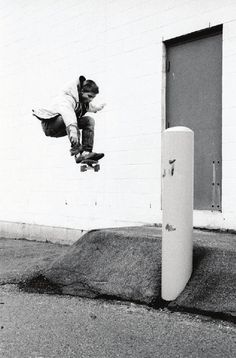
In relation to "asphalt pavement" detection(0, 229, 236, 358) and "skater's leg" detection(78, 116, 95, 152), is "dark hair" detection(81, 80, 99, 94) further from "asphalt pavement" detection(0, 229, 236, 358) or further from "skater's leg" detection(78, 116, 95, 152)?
"asphalt pavement" detection(0, 229, 236, 358)

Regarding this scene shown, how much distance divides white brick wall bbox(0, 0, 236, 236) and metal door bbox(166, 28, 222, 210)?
0.57 feet

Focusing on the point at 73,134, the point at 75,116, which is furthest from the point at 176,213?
the point at 75,116

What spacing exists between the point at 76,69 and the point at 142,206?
286 cm

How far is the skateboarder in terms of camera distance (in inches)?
230

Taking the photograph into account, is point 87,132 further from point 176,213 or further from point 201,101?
point 176,213

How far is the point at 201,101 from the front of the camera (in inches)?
266

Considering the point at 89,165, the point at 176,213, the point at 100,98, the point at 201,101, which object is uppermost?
the point at 100,98

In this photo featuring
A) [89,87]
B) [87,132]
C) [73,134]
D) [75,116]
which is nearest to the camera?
[73,134]

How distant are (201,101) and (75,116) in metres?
1.90

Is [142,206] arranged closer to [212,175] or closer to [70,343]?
[212,175]

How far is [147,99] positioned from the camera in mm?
7328

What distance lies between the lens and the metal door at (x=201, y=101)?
21.4 ft

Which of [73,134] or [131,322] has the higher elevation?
[73,134]

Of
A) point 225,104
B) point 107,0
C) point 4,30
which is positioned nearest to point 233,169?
point 225,104
